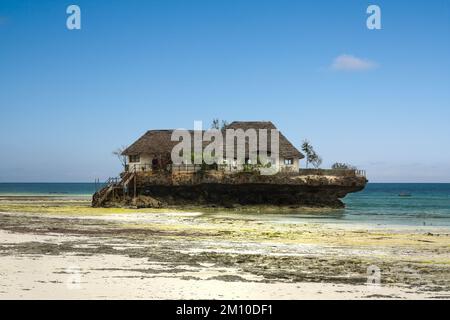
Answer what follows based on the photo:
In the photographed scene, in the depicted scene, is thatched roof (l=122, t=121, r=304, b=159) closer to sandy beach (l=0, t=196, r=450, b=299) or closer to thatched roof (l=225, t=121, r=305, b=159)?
thatched roof (l=225, t=121, r=305, b=159)

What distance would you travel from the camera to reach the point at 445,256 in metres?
22.1

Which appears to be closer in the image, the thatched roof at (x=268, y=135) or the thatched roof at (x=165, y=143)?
the thatched roof at (x=268, y=135)

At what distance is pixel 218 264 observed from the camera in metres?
18.7

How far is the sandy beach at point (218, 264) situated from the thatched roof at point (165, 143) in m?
33.8

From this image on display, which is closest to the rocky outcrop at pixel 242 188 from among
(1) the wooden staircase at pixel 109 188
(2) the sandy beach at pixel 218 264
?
(1) the wooden staircase at pixel 109 188

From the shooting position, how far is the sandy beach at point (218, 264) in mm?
14148

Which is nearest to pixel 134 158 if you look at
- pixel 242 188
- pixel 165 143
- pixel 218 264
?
pixel 165 143

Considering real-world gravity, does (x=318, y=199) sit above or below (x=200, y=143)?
below

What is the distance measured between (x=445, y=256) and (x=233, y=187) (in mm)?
38181

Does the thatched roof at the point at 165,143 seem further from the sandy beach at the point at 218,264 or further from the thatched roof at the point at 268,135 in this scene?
the sandy beach at the point at 218,264

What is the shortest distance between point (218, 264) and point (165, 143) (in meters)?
48.6

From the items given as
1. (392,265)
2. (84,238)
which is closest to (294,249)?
(392,265)

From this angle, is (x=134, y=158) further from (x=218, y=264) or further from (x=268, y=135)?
(x=218, y=264)
